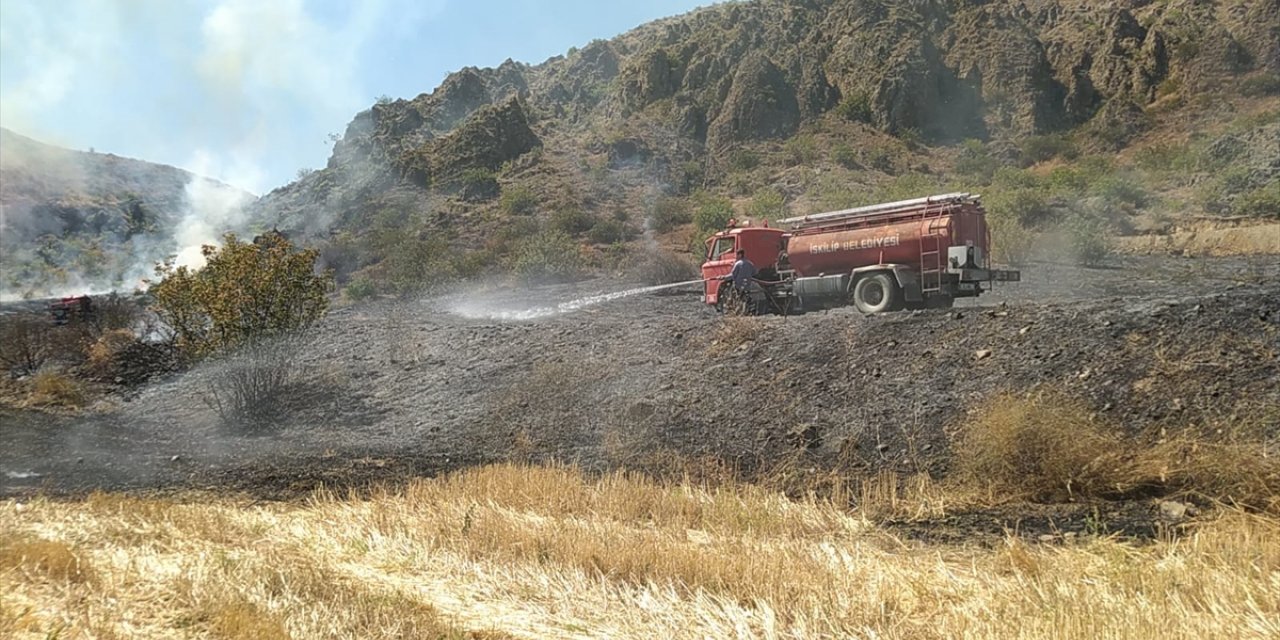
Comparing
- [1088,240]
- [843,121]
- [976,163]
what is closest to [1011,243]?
[1088,240]

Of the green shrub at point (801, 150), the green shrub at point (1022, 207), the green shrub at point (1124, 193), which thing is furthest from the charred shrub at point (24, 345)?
the green shrub at point (801, 150)

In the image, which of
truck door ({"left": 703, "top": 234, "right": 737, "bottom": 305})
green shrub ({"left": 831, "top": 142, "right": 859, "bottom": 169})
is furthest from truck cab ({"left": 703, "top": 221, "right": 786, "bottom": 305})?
green shrub ({"left": 831, "top": 142, "right": 859, "bottom": 169})

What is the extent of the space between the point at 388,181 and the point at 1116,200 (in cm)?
4470

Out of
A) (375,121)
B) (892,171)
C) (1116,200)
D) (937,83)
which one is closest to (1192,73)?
(937,83)

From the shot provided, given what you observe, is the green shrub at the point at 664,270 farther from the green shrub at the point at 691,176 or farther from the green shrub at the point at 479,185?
the green shrub at the point at 479,185

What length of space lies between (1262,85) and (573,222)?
1349 inches

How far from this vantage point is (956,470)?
8133 millimetres

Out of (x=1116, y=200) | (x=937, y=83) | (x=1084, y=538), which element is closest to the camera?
(x=1084, y=538)

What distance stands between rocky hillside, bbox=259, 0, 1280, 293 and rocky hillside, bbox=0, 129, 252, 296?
9.01m

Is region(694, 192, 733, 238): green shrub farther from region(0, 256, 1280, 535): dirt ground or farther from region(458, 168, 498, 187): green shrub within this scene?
region(458, 168, 498, 187): green shrub

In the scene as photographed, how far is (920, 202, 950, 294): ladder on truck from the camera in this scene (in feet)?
44.1

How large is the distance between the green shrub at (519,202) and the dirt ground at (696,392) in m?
26.4

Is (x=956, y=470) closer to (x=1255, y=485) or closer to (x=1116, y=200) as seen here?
(x=1255, y=485)

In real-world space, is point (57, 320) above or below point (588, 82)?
below
